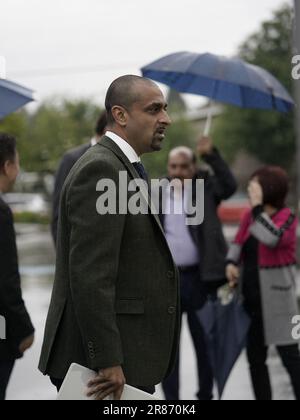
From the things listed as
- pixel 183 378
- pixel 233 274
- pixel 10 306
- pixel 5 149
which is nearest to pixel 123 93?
pixel 5 149

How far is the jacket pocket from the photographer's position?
294cm

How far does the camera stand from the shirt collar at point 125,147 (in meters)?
3.07

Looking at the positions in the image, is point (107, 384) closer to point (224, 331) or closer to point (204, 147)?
point (224, 331)

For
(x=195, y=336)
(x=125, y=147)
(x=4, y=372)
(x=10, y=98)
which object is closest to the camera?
(x=125, y=147)

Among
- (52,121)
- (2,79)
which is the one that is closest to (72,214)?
(2,79)

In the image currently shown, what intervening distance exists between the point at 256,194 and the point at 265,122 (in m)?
40.2

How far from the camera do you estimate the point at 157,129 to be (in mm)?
3131

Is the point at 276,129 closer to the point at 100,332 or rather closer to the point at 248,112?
the point at 248,112

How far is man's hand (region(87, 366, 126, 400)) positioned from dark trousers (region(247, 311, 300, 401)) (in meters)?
2.49

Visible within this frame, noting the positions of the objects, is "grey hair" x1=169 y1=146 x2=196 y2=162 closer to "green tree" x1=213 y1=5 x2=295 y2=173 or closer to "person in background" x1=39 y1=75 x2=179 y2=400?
"person in background" x1=39 y1=75 x2=179 y2=400

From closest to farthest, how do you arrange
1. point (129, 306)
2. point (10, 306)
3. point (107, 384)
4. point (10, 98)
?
point (107, 384) → point (129, 306) → point (10, 306) → point (10, 98)

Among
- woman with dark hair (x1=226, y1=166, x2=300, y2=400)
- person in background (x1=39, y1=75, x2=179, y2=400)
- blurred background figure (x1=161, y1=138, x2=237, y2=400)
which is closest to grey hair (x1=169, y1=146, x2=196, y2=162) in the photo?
blurred background figure (x1=161, y1=138, x2=237, y2=400)

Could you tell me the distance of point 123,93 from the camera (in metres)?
3.10

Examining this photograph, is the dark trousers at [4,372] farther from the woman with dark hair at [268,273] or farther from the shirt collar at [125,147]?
the woman with dark hair at [268,273]
